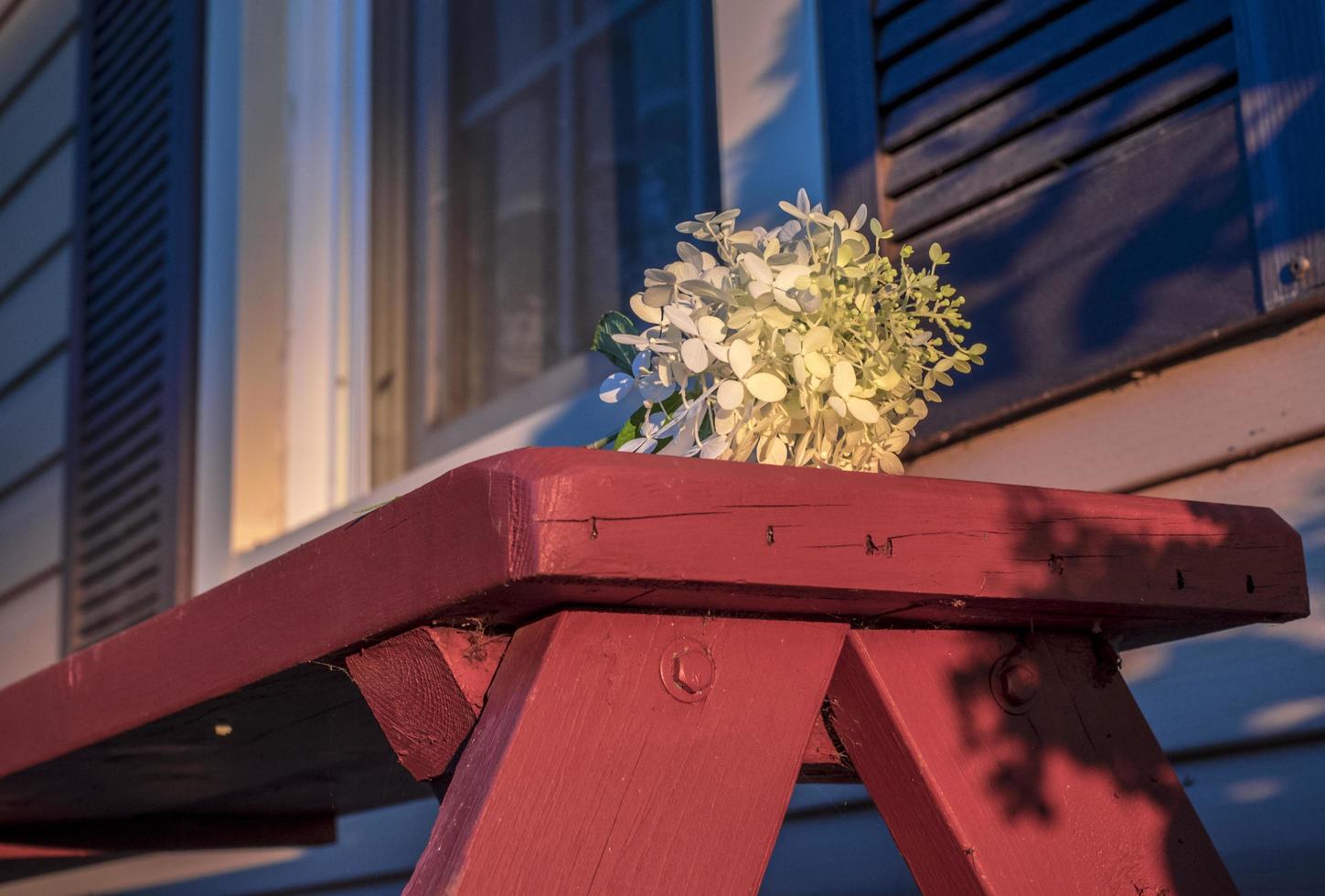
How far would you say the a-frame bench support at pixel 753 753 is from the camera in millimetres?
602

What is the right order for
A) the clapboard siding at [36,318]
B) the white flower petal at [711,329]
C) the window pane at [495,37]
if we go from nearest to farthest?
the white flower petal at [711,329], the window pane at [495,37], the clapboard siding at [36,318]

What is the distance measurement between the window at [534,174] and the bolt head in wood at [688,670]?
138 cm

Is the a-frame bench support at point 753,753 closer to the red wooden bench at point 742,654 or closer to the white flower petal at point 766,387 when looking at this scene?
the red wooden bench at point 742,654

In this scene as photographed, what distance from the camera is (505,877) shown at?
58 cm

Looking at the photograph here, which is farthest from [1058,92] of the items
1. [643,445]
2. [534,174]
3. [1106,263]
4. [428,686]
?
[534,174]

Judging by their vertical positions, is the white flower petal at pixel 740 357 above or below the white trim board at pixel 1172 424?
below

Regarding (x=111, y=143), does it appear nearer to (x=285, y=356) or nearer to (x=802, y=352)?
(x=285, y=356)

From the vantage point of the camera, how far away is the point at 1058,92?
1.28 m

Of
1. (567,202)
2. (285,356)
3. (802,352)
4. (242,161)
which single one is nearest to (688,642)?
(802,352)

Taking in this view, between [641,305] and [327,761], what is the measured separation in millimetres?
574

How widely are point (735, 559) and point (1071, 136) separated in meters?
0.81

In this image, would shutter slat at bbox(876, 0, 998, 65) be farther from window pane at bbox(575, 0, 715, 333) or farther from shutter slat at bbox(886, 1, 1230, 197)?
window pane at bbox(575, 0, 715, 333)

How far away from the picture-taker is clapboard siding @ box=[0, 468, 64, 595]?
3318 millimetres

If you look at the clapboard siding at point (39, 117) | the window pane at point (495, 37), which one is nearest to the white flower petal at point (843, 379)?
the window pane at point (495, 37)
